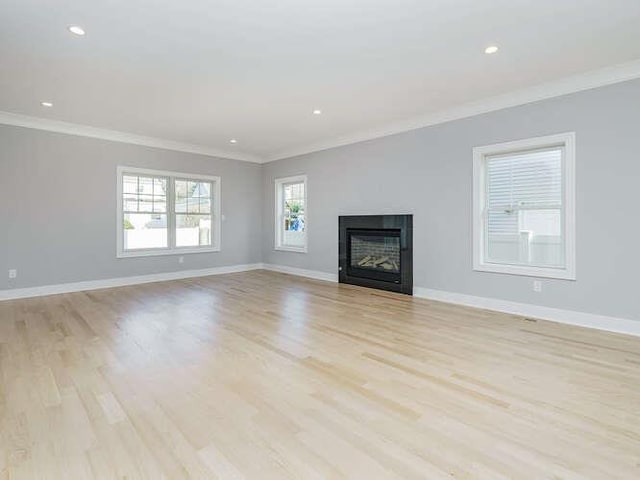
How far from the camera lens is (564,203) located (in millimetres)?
3801

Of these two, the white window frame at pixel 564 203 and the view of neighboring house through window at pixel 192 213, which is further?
the view of neighboring house through window at pixel 192 213

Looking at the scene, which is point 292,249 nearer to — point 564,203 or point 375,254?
point 375,254

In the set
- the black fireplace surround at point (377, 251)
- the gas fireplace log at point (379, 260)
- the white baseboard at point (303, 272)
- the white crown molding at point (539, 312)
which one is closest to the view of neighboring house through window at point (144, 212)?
the white baseboard at point (303, 272)

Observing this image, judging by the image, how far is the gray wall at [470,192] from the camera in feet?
11.2

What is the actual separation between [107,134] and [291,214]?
12.0ft

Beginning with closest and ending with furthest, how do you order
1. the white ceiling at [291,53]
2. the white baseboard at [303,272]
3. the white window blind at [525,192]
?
the white ceiling at [291,53] → the white window blind at [525,192] → the white baseboard at [303,272]

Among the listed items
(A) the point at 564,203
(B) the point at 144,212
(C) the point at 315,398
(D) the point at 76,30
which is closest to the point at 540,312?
(A) the point at 564,203

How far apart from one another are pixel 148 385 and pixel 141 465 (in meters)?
0.86

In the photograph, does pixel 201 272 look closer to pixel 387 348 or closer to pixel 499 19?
pixel 387 348

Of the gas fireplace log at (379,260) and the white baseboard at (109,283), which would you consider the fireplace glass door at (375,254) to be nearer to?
the gas fireplace log at (379,260)

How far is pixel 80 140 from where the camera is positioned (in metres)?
5.51

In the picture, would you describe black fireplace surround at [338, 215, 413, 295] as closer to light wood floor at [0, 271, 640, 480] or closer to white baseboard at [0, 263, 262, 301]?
light wood floor at [0, 271, 640, 480]

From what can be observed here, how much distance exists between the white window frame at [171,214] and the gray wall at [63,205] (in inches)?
3.5

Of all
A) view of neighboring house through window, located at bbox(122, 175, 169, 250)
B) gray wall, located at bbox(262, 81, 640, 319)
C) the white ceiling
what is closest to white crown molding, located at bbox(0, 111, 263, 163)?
the white ceiling
